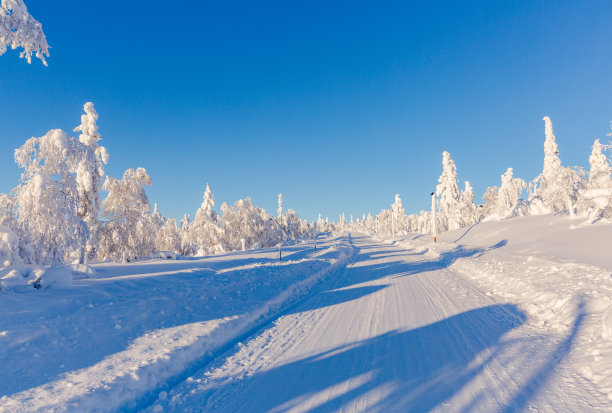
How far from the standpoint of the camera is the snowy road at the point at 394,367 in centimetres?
354

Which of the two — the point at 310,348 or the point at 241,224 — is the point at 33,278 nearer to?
the point at 310,348

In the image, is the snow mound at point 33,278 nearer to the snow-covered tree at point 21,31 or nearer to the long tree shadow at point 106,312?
the long tree shadow at point 106,312

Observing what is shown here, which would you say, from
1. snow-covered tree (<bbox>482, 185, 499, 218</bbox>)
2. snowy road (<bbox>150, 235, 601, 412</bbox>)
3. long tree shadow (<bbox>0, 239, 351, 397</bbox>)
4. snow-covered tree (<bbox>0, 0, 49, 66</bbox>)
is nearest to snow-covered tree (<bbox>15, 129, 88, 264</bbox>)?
long tree shadow (<bbox>0, 239, 351, 397</bbox>)

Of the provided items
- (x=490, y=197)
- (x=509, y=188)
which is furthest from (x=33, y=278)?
(x=490, y=197)

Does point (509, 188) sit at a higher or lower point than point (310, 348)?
higher

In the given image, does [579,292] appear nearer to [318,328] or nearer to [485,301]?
[485,301]

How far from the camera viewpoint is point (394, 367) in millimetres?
4355

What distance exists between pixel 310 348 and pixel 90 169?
16.6 m

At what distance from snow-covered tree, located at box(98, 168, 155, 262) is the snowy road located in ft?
59.9

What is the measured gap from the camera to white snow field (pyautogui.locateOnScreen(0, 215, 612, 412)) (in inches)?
143

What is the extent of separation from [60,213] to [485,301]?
50.4 feet

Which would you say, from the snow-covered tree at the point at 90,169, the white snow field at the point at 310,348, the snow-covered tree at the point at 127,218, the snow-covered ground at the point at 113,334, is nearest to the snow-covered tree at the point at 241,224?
the snow-covered tree at the point at 127,218

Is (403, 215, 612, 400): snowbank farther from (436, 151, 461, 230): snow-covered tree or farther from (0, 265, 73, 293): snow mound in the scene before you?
(436, 151, 461, 230): snow-covered tree

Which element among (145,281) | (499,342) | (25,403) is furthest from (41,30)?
(499,342)
